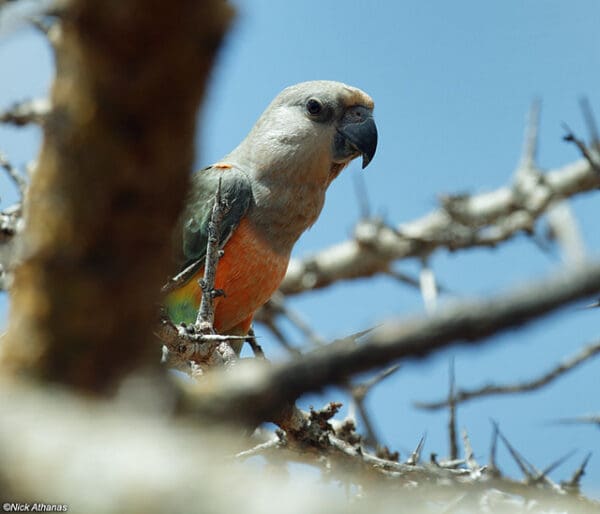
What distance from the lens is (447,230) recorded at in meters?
7.30

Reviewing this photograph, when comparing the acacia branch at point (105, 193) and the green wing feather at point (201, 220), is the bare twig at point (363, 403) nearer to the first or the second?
the green wing feather at point (201, 220)

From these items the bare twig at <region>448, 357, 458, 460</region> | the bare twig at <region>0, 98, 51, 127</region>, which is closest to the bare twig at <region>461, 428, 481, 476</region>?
the bare twig at <region>448, 357, 458, 460</region>

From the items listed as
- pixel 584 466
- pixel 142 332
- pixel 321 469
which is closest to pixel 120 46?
pixel 142 332

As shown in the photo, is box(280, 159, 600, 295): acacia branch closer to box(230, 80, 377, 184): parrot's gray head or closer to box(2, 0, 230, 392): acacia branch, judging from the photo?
box(230, 80, 377, 184): parrot's gray head

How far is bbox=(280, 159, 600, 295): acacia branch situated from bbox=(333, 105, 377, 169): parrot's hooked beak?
70 centimetres

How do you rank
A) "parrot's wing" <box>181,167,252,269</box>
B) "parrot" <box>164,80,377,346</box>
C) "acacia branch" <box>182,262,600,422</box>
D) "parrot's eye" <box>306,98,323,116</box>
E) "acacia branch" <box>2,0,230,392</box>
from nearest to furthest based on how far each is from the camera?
"acacia branch" <box>182,262,600,422</box>, "acacia branch" <box>2,0,230,392</box>, "parrot" <box>164,80,377,346</box>, "parrot's wing" <box>181,167,252,269</box>, "parrot's eye" <box>306,98,323,116</box>

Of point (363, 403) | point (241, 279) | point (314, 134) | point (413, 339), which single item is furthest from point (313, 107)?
point (413, 339)

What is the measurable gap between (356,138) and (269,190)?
3.29ft

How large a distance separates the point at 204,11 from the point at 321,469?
411cm

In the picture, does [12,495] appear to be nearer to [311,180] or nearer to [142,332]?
[142,332]

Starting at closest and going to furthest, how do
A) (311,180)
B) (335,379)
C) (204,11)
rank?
(335,379)
(204,11)
(311,180)

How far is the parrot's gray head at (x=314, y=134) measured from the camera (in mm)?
7043

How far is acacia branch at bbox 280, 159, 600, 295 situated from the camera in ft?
22.9

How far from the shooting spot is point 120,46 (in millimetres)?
1746
